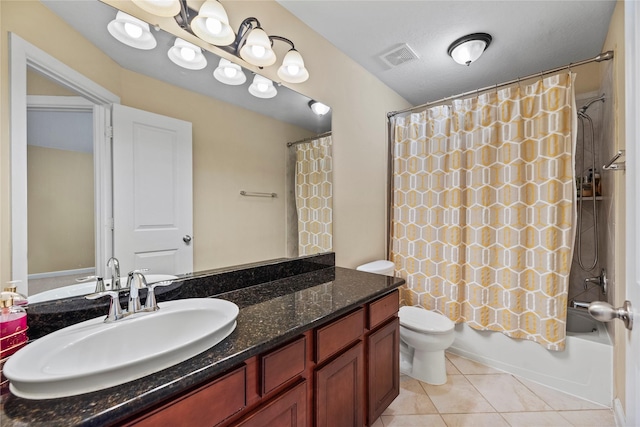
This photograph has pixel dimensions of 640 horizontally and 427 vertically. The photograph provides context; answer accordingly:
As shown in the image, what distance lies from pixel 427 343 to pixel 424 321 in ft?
0.56

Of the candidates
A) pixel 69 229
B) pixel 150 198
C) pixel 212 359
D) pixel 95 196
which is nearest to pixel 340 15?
pixel 150 198

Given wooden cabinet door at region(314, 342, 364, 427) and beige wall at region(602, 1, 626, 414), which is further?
beige wall at region(602, 1, 626, 414)

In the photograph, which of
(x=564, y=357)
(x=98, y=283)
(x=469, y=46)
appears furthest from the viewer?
(x=469, y=46)

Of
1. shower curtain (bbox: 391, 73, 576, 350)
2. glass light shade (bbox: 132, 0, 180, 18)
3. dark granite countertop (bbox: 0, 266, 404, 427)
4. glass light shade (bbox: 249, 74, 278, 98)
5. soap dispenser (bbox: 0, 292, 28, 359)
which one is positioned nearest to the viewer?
dark granite countertop (bbox: 0, 266, 404, 427)

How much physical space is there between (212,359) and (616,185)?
229 centimetres

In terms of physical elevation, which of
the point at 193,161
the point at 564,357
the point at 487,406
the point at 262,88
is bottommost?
the point at 487,406

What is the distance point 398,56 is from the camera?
2186 millimetres

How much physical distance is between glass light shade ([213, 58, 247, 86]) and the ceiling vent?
4.27 ft

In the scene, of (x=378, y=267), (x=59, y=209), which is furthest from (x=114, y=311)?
(x=378, y=267)

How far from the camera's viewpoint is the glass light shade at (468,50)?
195 cm

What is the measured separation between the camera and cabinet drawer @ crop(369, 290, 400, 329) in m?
1.35

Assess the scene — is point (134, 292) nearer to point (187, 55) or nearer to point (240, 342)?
point (240, 342)

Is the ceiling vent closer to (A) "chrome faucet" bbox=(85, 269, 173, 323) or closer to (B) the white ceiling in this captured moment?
(B) the white ceiling

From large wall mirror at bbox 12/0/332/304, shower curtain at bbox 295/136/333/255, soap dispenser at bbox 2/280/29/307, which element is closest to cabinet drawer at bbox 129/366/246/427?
soap dispenser at bbox 2/280/29/307
